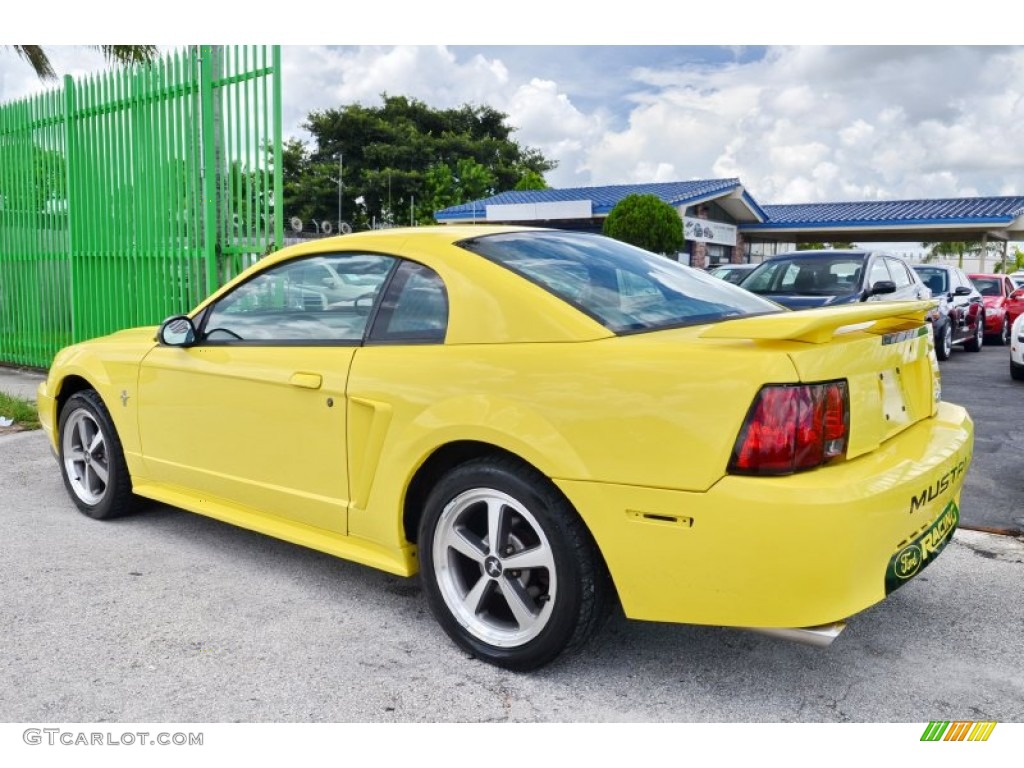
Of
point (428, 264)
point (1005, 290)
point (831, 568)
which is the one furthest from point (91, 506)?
point (1005, 290)

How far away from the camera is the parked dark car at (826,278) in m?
8.95

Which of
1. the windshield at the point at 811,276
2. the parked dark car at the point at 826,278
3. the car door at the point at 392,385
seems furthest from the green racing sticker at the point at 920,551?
the windshield at the point at 811,276

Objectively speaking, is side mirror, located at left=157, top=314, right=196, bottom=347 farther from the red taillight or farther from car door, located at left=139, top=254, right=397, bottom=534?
Result: the red taillight

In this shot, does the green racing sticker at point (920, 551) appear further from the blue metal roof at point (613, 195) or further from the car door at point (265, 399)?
the blue metal roof at point (613, 195)

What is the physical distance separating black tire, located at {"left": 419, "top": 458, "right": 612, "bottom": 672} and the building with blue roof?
22.0 metres

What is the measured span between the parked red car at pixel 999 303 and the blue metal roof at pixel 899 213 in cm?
683

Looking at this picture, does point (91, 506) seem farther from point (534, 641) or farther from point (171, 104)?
point (171, 104)

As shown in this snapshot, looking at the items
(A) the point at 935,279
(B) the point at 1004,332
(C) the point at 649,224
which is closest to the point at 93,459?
(A) the point at 935,279

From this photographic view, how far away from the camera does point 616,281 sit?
10.5 feet

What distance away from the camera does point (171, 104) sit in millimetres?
7953

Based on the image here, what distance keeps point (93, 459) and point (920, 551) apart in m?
3.91

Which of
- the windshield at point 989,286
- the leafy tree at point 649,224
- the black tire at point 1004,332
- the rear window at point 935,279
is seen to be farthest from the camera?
the leafy tree at point 649,224

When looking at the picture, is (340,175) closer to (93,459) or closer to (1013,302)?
(1013,302)

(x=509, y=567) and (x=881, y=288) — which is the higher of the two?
(x=881, y=288)
